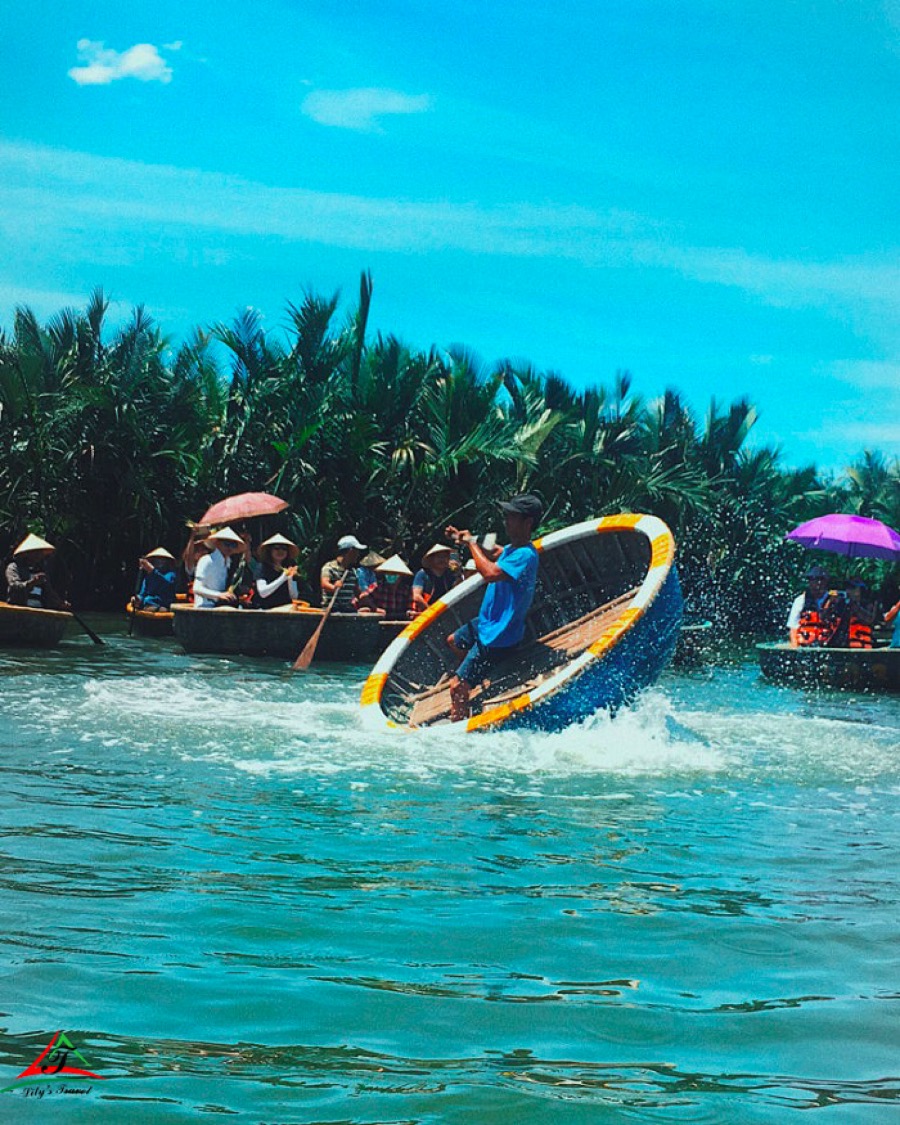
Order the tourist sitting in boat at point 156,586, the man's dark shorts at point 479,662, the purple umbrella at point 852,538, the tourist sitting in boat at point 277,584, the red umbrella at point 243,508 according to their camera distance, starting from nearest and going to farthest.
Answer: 1. the man's dark shorts at point 479,662
2. the tourist sitting in boat at point 277,584
3. the purple umbrella at point 852,538
4. the red umbrella at point 243,508
5. the tourist sitting in boat at point 156,586

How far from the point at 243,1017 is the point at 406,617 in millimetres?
13156

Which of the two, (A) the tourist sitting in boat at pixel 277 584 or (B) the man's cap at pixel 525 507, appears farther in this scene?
(A) the tourist sitting in boat at pixel 277 584

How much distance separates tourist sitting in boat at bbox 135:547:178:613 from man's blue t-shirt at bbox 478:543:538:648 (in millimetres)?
10471

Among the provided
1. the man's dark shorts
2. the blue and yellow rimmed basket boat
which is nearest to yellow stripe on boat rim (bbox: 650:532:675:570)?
the blue and yellow rimmed basket boat

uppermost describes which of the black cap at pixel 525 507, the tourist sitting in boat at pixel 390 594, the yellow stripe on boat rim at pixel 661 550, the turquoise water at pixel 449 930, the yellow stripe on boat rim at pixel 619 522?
the yellow stripe on boat rim at pixel 619 522

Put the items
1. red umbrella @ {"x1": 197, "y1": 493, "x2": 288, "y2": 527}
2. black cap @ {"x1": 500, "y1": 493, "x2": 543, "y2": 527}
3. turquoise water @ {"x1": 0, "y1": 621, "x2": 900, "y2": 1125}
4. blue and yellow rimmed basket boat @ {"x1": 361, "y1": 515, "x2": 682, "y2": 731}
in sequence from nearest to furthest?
turquoise water @ {"x1": 0, "y1": 621, "x2": 900, "y2": 1125} → blue and yellow rimmed basket boat @ {"x1": 361, "y1": 515, "x2": 682, "y2": 731} → black cap @ {"x1": 500, "y1": 493, "x2": 543, "y2": 527} → red umbrella @ {"x1": 197, "y1": 493, "x2": 288, "y2": 527}

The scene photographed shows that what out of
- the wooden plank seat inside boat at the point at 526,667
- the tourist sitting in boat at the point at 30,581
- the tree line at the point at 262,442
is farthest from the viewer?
the tree line at the point at 262,442

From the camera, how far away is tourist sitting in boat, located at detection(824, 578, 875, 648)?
15.6 metres

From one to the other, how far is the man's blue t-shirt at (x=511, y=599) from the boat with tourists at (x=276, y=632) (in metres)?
6.88

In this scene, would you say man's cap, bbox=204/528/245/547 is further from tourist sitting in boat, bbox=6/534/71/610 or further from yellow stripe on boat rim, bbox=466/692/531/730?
yellow stripe on boat rim, bbox=466/692/531/730

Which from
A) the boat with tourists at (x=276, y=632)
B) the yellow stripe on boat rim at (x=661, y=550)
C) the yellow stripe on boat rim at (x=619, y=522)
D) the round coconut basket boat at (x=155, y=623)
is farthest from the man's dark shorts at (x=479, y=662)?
the round coconut basket boat at (x=155, y=623)

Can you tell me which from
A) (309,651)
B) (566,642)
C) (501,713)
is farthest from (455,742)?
(309,651)

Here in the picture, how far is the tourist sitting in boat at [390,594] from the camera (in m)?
16.5

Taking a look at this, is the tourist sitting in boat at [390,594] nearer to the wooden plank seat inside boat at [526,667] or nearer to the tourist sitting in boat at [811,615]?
the tourist sitting in boat at [811,615]
